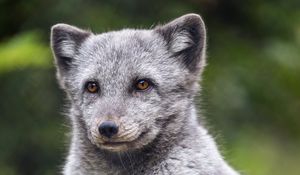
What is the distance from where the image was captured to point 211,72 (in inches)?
723

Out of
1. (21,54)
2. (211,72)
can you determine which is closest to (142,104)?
(21,54)

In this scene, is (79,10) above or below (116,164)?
below

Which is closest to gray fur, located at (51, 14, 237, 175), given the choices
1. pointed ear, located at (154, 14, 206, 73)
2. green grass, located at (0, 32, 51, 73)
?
pointed ear, located at (154, 14, 206, 73)

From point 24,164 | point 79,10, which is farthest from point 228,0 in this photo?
point 24,164

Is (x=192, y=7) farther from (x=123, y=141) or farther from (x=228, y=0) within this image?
(x=123, y=141)

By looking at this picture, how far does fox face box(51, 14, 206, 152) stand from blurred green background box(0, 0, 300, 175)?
4862 mm

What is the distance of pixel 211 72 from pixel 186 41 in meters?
5.67

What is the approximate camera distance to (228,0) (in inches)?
754

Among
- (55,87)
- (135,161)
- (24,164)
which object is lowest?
(24,164)

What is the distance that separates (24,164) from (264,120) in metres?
3.95

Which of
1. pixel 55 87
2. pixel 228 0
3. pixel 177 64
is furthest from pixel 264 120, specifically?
pixel 177 64

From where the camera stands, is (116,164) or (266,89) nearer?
(116,164)

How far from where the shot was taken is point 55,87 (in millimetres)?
18438

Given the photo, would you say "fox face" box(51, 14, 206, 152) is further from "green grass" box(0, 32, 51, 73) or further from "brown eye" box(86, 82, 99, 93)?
"green grass" box(0, 32, 51, 73)
